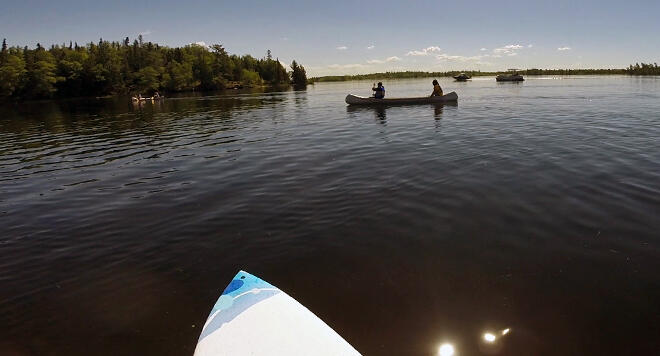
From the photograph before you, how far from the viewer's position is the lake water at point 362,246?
18.0 ft

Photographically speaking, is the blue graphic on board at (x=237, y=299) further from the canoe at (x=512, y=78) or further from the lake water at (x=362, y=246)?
the canoe at (x=512, y=78)

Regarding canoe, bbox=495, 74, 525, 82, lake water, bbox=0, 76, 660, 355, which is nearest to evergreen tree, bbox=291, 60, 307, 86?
canoe, bbox=495, 74, 525, 82

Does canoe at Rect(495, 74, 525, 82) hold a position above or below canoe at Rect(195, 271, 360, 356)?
above

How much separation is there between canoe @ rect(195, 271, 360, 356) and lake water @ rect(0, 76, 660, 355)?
735 mm

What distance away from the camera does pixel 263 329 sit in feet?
15.6

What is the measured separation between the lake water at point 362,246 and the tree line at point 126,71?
326 ft

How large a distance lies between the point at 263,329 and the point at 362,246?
3.56m

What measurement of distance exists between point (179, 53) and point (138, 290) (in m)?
166

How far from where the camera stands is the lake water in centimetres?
548

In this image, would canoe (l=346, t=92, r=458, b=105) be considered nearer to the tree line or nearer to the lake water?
the lake water

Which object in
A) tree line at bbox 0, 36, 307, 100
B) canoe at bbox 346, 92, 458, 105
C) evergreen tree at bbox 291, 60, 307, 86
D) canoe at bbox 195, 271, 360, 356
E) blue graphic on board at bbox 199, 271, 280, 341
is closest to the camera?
canoe at bbox 195, 271, 360, 356

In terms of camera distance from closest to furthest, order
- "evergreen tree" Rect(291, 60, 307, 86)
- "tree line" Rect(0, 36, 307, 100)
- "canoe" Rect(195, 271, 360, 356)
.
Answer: "canoe" Rect(195, 271, 360, 356), "tree line" Rect(0, 36, 307, 100), "evergreen tree" Rect(291, 60, 307, 86)

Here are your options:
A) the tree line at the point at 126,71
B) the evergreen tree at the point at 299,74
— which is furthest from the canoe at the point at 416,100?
the evergreen tree at the point at 299,74

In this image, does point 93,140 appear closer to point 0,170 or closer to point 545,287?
point 0,170
